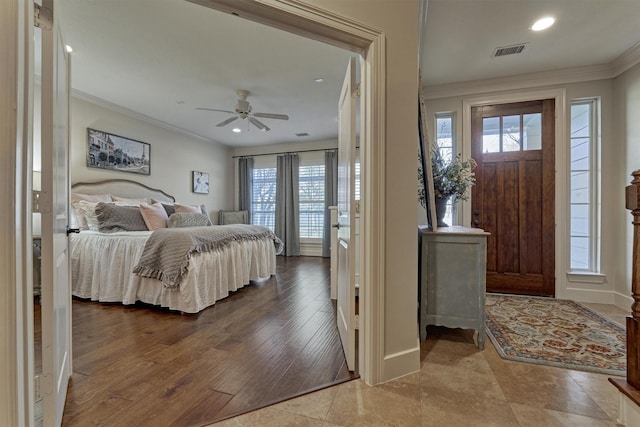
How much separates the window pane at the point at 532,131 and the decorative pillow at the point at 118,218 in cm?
490

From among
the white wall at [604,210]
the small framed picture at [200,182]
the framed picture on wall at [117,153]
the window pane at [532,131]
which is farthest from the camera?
the small framed picture at [200,182]

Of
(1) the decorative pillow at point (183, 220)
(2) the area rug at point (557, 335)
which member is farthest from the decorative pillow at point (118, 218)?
(2) the area rug at point (557, 335)

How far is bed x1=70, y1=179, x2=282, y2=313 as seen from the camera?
2619 mm

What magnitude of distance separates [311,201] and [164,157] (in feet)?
10.1

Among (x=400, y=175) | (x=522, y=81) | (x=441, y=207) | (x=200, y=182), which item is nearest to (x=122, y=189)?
(x=200, y=182)

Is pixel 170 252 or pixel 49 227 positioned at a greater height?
pixel 49 227

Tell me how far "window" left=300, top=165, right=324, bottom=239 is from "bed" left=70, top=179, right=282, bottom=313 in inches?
117

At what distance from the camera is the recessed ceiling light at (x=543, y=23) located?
2.28 meters

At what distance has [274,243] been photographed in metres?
4.31

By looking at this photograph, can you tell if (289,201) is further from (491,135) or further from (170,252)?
(491,135)

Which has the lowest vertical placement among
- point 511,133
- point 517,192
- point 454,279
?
point 454,279

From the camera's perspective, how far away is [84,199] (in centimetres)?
346

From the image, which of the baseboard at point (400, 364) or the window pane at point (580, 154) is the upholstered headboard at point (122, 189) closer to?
the baseboard at point (400, 364)

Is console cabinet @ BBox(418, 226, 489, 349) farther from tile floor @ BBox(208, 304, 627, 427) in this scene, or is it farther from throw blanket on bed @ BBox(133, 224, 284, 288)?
throw blanket on bed @ BBox(133, 224, 284, 288)
